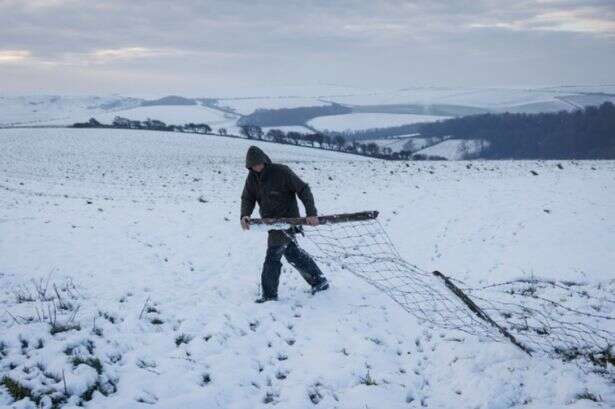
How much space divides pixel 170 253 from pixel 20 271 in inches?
127

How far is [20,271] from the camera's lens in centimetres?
909

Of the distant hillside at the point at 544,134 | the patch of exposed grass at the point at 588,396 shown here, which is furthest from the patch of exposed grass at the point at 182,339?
the distant hillside at the point at 544,134

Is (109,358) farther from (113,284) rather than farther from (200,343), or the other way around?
(113,284)

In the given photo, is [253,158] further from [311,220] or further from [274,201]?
[311,220]

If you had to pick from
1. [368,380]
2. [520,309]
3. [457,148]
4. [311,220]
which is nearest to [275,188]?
[311,220]

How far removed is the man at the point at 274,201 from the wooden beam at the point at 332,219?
265mm

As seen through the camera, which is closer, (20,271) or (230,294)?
(230,294)

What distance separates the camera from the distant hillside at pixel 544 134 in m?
88.2

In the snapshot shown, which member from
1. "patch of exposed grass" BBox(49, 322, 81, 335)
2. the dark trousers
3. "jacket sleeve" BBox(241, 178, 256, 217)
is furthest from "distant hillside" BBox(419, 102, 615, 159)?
"patch of exposed grass" BBox(49, 322, 81, 335)

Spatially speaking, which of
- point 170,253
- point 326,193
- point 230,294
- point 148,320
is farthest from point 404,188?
point 148,320

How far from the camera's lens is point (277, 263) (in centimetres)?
790

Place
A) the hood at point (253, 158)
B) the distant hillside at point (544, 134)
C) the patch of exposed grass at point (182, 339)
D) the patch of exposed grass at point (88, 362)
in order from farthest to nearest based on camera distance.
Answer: the distant hillside at point (544, 134), the hood at point (253, 158), the patch of exposed grass at point (182, 339), the patch of exposed grass at point (88, 362)

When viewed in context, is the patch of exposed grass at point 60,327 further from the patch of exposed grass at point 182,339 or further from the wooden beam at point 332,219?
the wooden beam at point 332,219

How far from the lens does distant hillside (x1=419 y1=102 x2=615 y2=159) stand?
88188 millimetres
